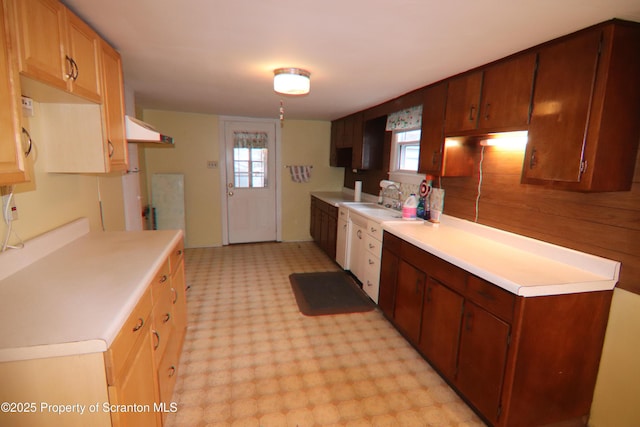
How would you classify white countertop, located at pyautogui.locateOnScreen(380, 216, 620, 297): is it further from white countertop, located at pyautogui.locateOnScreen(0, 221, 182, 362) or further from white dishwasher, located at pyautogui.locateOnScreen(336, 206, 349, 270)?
white countertop, located at pyautogui.locateOnScreen(0, 221, 182, 362)

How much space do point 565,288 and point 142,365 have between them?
6.63ft

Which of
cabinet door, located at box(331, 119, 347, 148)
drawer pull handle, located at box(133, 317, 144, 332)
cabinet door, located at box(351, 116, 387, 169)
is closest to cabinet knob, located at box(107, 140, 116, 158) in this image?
drawer pull handle, located at box(133, 317, 144, 332)

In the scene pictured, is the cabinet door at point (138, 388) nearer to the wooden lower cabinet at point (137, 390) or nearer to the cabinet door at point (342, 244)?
the wooden lower cabinet at point (137, 390)

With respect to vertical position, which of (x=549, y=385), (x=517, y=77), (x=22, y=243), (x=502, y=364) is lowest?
(x=549, y=385)

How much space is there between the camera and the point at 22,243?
157 centimetres

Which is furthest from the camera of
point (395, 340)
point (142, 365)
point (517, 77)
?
point (395, 340)

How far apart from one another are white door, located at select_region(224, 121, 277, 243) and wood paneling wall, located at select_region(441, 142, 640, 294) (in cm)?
335

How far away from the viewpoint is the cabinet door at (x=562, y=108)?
154 cm

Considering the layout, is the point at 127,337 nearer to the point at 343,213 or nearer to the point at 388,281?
the point at 388,281

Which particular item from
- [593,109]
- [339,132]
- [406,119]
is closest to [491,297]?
[593,109]

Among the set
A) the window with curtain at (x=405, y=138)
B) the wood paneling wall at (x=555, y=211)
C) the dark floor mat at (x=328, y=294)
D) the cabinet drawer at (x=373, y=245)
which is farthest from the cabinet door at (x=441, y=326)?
the window with curtain at (x=405, y=138)

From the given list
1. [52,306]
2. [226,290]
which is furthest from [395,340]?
[52,306]

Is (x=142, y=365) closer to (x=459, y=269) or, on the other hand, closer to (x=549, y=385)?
(x=459, y=269)

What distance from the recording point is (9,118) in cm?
108
